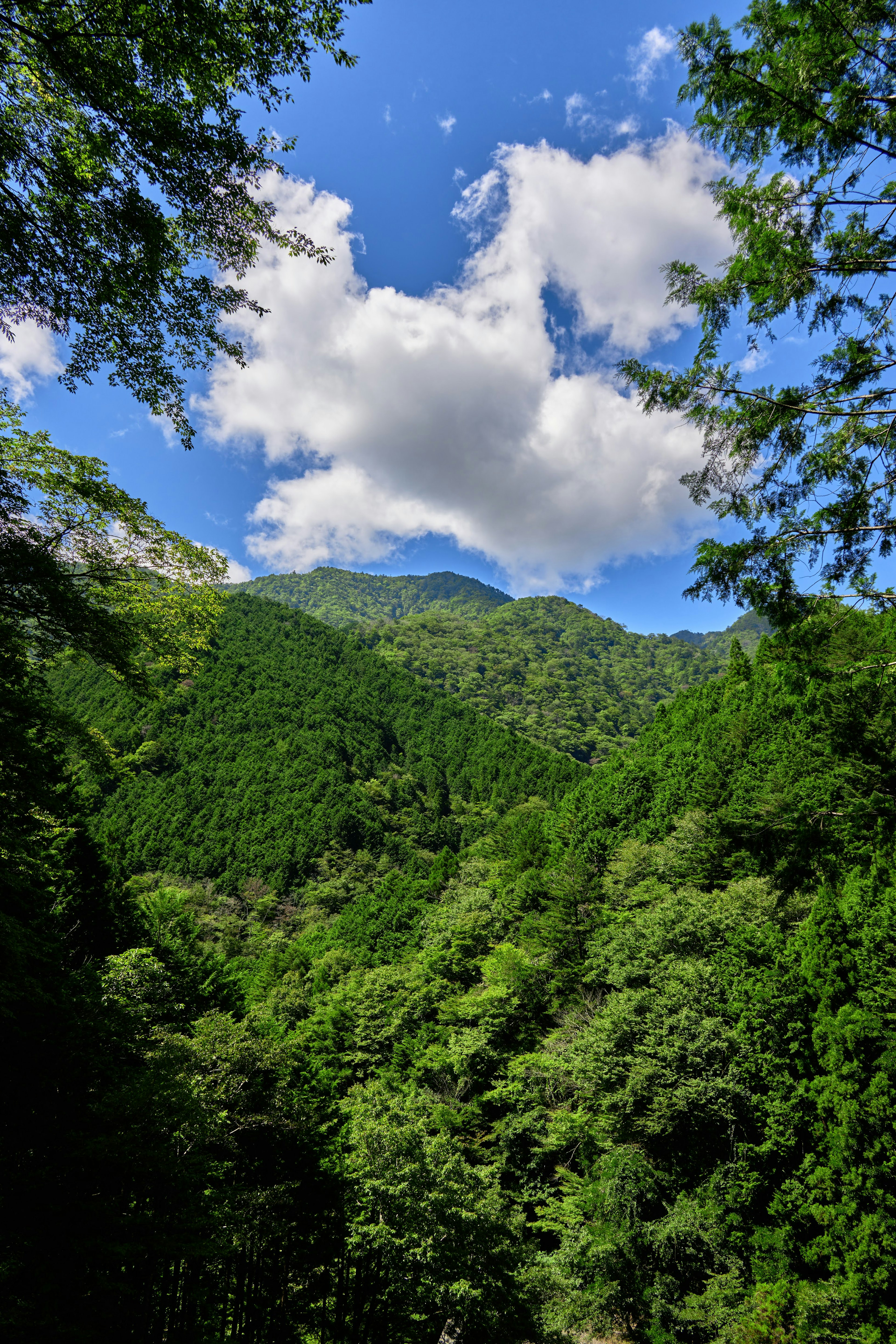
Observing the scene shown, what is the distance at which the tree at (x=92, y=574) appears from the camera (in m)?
7.23

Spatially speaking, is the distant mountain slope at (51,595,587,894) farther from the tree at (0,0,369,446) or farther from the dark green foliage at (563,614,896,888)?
the tree at (0,0,369,446)

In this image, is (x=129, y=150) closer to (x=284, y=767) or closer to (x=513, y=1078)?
(x=513, y=1078)

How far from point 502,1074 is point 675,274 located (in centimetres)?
2812

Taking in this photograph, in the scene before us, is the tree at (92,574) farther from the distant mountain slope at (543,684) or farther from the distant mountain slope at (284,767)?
the distant mountain slope at (543,684)

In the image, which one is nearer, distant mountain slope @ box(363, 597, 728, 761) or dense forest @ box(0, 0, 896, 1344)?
dense forest @ box(0, 0, 896, 1344)

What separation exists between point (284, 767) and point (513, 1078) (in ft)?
246

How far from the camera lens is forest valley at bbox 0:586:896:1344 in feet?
25.9

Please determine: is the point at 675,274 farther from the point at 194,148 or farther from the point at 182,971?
the point at 182,971

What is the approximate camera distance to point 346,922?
49.1m

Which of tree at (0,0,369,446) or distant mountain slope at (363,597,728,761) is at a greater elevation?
distant mountain slope at (363,597,728,761)

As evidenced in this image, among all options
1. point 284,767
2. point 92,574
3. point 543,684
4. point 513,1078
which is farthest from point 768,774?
point 543,684

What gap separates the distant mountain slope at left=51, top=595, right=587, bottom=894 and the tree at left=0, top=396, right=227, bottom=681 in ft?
180

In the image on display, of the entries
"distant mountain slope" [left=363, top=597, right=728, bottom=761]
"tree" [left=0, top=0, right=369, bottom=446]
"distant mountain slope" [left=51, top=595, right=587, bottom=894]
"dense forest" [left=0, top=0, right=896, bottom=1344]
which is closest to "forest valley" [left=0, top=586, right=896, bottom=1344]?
"dense forest" [left=0, top=0, right=896, bottom=1344]

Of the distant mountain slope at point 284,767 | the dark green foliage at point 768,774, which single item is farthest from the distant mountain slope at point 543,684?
the dark green foliage at point 768,774
